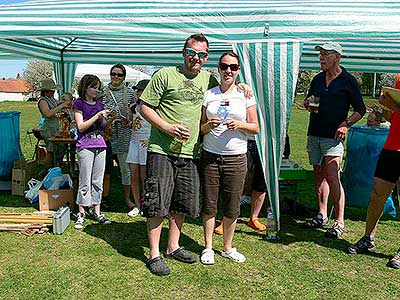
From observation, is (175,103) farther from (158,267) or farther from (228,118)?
→ (158,267)

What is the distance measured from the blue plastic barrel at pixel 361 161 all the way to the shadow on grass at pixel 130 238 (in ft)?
6.71

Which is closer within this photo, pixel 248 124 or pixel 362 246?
pixel 248 124

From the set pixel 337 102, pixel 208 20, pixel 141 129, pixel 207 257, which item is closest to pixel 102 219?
pixel 141 129

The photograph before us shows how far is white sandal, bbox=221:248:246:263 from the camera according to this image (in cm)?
368

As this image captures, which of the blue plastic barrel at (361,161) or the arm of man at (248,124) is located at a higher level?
the arm of man at (248,124)

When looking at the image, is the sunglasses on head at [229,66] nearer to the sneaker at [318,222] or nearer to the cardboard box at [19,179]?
the sneaker at [318,222]

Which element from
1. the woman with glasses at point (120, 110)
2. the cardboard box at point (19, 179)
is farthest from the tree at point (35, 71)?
the woman with glasses at point (120, 110)

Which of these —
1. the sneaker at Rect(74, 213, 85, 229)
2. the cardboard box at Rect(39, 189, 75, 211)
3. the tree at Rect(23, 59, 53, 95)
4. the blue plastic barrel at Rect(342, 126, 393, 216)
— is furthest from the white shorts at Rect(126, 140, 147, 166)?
the tree at Rect(23, 59, 53, 95)

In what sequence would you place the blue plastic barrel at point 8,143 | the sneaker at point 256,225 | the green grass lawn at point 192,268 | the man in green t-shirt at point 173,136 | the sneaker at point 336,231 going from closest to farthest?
the green grass lawn at point 192,268 → the man in green t-shirt at point 173,136 → the sneaker at point 336,231 → the sneaker at point 256,225 → the blue plastic barrel at point 8,143

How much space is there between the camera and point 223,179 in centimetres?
352

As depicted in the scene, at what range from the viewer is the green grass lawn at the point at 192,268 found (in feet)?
10.3

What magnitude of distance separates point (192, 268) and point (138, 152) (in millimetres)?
1591

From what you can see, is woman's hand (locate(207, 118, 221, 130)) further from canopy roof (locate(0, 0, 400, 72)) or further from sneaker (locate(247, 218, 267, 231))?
sneaker (locate(247, 218, 267, 231))

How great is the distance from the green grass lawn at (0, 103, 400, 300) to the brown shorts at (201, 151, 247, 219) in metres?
0.48
